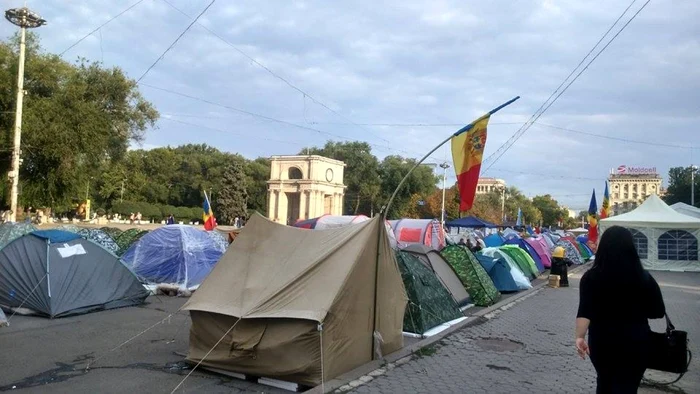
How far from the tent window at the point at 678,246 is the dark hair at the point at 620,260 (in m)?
29.8

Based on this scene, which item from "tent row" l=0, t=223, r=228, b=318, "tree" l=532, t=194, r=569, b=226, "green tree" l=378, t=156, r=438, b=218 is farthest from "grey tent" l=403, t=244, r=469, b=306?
"tree" l=532, t=194, r=569, b=226

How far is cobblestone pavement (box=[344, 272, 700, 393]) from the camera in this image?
263 inches

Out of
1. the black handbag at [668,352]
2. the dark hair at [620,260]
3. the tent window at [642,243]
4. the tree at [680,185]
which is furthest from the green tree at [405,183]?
the dark hair at [620,260]

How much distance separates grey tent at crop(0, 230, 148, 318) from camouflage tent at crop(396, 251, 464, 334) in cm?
604

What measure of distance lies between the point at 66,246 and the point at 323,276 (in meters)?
6.62

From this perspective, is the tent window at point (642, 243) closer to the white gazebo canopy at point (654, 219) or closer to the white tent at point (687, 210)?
the white gazebo canopy at point (654, 219)

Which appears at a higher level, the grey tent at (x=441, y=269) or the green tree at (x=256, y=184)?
the green tree at (x=256, y=184)

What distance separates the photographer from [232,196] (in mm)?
77250

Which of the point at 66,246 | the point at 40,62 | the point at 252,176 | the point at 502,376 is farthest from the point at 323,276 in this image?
the point at 252,176

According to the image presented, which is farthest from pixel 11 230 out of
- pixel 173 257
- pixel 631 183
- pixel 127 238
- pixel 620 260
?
pixel 631 183

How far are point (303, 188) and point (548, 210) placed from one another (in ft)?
246

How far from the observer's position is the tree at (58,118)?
27109 millimetres

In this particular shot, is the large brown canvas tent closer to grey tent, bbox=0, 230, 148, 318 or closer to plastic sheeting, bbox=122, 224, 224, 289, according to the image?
grey tent, bbox=0, 230, 148, 318

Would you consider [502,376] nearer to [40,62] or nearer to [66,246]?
[66,246]
